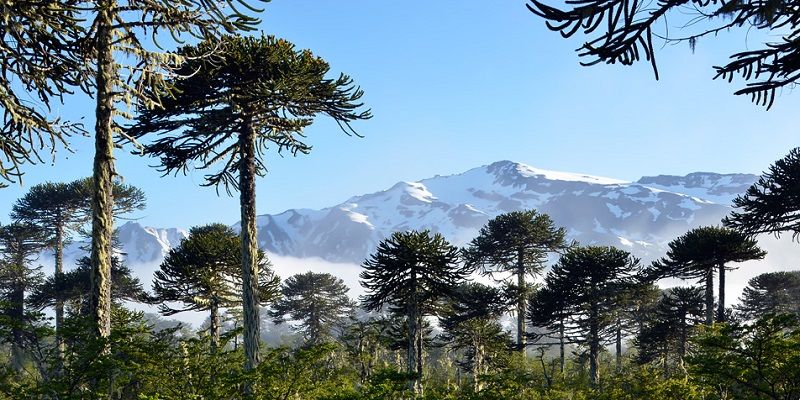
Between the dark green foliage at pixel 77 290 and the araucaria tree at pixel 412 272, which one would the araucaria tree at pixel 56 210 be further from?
the araucaria tree at pixel 412 272

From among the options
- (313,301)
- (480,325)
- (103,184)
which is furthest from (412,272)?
(313,301)

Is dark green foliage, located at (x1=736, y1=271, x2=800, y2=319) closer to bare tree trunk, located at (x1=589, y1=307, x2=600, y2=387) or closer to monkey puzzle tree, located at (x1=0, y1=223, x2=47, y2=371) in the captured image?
bare tree trunk, located at (x1=589, y1=307, x2=600, y2=387)

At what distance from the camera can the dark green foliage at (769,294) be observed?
3322 centimetres

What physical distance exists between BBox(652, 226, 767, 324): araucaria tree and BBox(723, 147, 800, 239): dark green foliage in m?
1.39

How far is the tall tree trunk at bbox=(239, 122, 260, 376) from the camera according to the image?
11000 millimetres

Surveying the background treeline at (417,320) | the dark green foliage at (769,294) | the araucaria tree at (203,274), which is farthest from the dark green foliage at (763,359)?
the dark green foliage at (769,294)

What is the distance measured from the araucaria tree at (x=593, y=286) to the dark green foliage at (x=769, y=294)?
1502cm

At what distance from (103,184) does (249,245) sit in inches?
180

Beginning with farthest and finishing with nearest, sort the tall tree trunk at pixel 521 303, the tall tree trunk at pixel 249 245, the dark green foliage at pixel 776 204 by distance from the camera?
the tall tree trunk at pixel 521 303, the dark green foliage at pixel 776 204, the tall tree trunk at pixel 249 245

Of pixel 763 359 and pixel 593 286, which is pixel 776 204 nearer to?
pixel 593 286

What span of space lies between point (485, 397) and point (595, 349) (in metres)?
16.2

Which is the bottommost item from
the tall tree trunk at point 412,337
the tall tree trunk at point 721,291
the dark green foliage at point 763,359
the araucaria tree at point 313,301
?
the araucaria tree at point 313,301

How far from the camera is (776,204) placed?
55.4 feet

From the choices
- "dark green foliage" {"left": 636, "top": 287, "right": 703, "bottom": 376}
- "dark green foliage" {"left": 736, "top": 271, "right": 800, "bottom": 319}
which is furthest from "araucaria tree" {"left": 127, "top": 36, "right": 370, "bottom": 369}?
"dark green foliage" {"left": 736, "top": 271, "right": 800, "bottom": 319}
